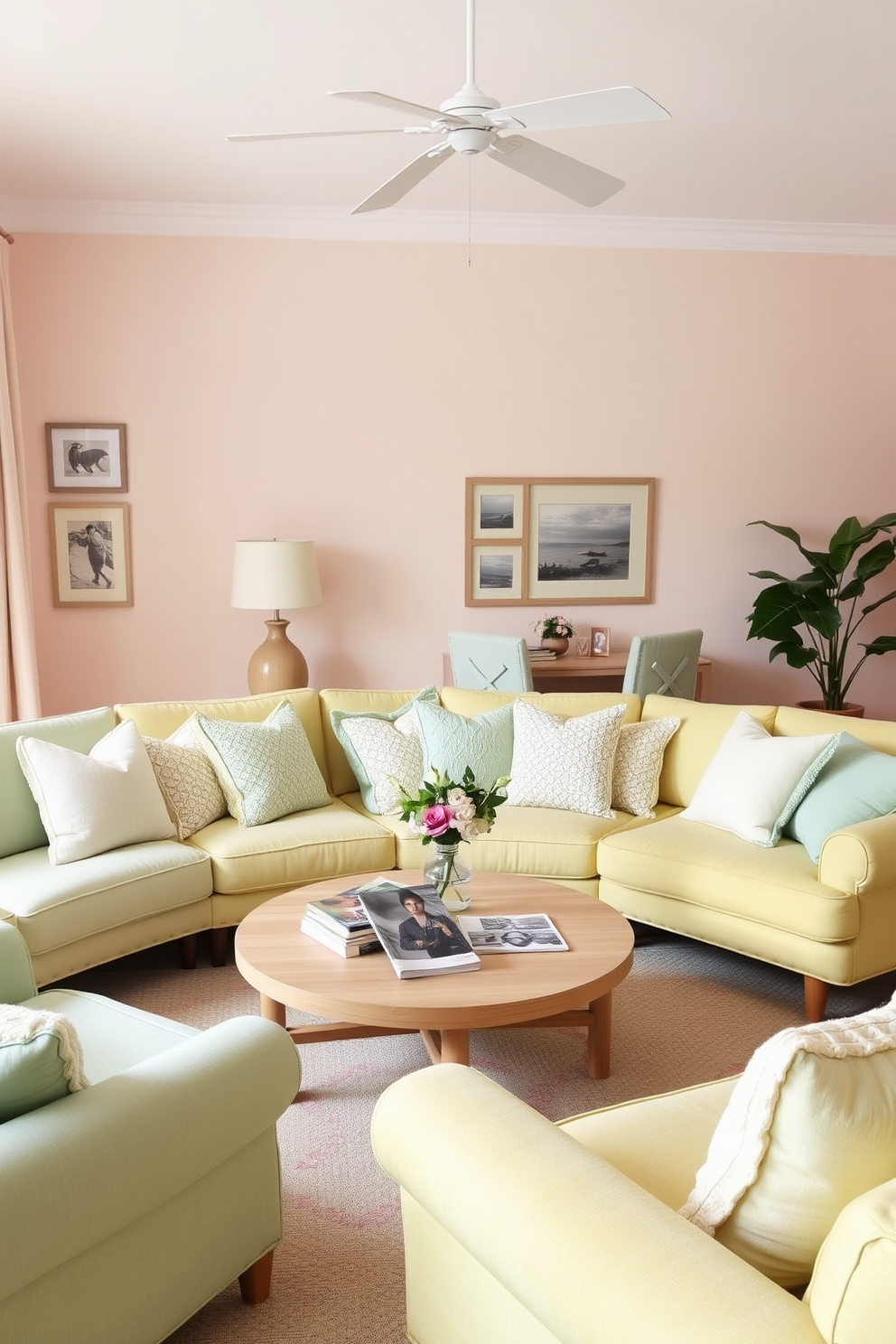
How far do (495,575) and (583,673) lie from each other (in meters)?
0.81

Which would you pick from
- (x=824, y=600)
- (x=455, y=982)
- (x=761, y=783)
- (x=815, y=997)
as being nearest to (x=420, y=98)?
(x=761, y=783)

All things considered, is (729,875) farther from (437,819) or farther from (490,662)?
(490,662)

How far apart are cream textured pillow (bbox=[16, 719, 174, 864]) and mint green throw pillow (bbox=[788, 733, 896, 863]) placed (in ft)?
6.93

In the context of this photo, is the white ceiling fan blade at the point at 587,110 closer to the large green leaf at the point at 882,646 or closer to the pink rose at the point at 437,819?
the pink rose at the point at 437,819

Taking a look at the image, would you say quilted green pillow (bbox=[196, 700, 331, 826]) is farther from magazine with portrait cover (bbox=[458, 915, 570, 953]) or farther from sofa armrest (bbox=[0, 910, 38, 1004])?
sofa armrest (bbox=[0, 910, 38, 1004])

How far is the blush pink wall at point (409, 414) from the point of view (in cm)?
516

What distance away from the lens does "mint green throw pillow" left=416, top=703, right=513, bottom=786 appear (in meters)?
3.87

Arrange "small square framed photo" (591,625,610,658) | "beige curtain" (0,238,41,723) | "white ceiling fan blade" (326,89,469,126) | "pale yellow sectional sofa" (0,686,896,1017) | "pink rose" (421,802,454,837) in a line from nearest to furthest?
"white ceiling fan blade" (326,89,469,126) → "pink rose" (421,802,454,837) → "pale yellow sectional sofa" (0,686,896,1017) → "beige curtain" (0,238,41,723) → "small square framed photo" (591,625,610,658)

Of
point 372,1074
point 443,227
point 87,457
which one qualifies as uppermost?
point 443,227

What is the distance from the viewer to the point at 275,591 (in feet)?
15.9

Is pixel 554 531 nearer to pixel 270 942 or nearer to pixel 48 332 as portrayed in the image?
pixel 48 332

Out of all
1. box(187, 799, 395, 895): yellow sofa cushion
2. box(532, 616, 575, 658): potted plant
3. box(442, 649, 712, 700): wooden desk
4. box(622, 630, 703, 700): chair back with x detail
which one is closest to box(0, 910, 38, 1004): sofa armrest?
box(187, 799, 395, 895): yellow sofa cushion

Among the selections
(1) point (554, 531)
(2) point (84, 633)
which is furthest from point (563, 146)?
(2) point (84, 633)

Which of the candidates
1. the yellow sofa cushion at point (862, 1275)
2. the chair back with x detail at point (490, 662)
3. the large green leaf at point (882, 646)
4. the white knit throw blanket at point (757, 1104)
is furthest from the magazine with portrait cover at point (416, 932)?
the large green leaf at point (882, 646)
